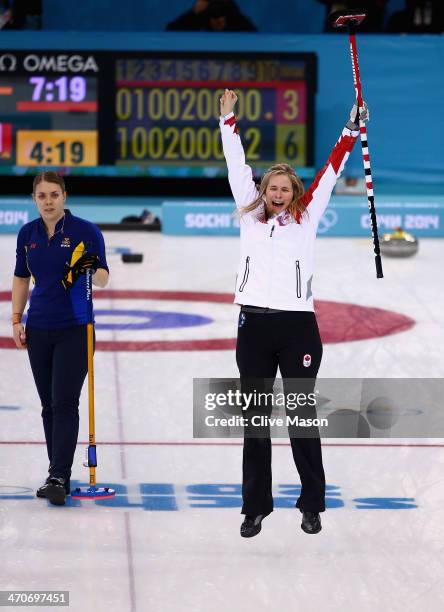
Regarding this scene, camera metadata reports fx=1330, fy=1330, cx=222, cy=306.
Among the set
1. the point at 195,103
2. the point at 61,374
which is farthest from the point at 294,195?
the point at 195,103

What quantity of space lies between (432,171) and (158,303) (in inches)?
357

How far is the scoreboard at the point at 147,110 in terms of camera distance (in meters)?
19.2

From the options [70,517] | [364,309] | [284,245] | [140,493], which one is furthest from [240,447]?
[364,309]

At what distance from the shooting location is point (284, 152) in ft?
64.3

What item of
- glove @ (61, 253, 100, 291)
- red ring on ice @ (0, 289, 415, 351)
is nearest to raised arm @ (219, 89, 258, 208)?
glove @ (61, 253, 100, 291)

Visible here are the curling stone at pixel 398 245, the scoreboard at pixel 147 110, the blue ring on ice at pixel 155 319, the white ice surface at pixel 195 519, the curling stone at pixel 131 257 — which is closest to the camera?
the white ice surface at pixel 195 519

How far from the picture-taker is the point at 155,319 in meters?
12.1

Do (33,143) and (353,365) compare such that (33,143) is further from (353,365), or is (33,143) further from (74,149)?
(353,365)

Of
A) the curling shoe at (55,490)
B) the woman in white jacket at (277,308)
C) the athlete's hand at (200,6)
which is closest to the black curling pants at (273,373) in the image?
the woman in white jacket at (277,308)

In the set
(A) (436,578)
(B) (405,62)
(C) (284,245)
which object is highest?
(B) (405,62)

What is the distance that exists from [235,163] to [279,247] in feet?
1.56

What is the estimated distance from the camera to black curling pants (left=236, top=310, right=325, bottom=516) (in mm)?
5840

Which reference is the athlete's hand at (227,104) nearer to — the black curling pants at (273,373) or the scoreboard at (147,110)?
the black curling pants at (273,373)

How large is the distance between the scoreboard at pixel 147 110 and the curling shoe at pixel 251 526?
542 inches
